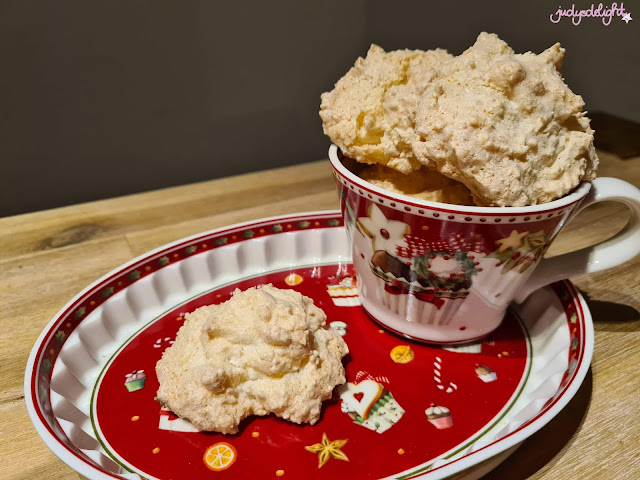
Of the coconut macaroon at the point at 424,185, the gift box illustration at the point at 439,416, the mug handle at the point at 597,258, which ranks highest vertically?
the coconut macaroon at the point at 424,185

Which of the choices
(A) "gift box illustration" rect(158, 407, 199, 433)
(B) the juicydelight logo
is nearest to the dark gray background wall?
(B) the juicydelight logo

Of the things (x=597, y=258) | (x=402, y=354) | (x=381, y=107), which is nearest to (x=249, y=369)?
(x=402, y=354)

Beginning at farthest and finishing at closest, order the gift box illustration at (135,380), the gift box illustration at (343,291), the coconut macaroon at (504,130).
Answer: the gift box illustration at (343,291) → the gift box illustration at (135,380) → the coconut macaroon at (504,130)

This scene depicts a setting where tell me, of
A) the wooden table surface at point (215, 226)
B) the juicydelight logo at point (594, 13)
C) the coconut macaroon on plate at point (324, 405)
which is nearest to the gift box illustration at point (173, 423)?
the coconut macaroon on plate at point (324, 405)

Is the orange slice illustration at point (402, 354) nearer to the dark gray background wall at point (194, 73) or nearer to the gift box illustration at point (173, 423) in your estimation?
the gift box illustration at point (173, 423)

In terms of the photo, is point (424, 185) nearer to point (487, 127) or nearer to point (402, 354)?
point (487, 127)

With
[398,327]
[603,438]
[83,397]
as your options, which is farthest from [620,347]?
[83,397]

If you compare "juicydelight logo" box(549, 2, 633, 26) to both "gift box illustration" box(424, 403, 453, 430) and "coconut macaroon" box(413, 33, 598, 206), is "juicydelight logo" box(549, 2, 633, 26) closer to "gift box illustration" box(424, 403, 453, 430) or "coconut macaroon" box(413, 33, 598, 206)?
"coconut macaroon" box(413, 33, 598, 206)
